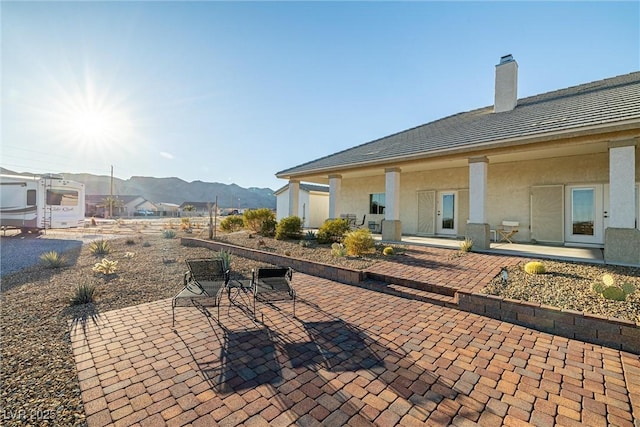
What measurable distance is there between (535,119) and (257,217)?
1094 cm

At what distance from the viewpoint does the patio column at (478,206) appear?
344 inches

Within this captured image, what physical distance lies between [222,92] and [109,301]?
8.74m

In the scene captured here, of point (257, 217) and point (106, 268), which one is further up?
point (257, 217)

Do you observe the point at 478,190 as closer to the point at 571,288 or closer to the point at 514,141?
the point at 514,141

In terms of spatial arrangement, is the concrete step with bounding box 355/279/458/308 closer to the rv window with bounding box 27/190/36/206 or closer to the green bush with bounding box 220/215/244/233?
the green bush with bounding box 220/215/244/233

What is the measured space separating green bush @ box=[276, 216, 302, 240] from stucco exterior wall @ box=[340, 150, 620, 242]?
5.80 meters

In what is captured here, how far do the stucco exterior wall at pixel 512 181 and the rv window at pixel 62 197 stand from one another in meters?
19.0

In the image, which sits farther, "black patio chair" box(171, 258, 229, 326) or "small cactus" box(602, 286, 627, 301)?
"black patio chair" box(171, 258, 229, 326)

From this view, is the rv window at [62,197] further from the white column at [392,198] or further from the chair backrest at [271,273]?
the white column at [392,198]

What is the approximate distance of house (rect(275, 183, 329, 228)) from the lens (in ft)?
70.3

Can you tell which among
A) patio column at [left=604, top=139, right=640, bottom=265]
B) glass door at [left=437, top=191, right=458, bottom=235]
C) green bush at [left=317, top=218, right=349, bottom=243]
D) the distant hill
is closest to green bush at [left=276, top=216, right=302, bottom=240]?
green bush at [left=317, top=218, right=349, bottom=243]

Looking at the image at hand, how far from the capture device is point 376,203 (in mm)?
15391

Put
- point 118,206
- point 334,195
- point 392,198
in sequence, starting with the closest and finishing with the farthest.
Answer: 1. point 392,198
2. point 334,195
3. point 118,206

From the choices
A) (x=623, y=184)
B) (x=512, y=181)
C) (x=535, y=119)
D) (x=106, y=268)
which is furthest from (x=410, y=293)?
(x=512, y=181)
